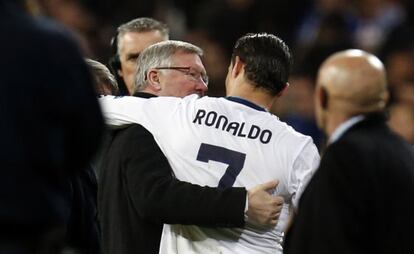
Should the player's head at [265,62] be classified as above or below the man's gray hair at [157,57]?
above

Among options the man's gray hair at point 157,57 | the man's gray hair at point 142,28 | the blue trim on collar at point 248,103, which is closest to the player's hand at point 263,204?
the blue trim on collar at point 248,103


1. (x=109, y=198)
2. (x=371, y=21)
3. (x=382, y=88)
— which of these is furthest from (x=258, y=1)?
(x=382, y=88)

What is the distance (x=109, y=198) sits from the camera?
4711 millimetres

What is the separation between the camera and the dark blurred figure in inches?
129

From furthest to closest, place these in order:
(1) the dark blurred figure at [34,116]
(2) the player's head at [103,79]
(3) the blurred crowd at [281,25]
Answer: (3) the blurred crowd at [281,25], (2) the player's head at [103,79], (1) the dark blurred figure at [34,116]

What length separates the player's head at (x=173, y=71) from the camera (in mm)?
4852

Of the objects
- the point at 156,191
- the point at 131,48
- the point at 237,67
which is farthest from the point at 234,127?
the point at 131,48

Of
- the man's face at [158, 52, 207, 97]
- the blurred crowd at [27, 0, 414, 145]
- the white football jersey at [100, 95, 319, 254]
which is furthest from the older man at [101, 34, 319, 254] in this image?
the blurred crowd at [27, 0, 414, 145]

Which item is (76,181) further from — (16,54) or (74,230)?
(16,54)

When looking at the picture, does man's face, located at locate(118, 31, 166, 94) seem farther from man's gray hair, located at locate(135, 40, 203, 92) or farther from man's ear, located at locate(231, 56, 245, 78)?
man's ear, located at locate(231, 56, 245, 78)

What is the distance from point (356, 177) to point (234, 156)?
2.81ft

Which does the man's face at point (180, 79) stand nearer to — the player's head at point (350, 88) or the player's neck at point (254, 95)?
the player's neck at point (254, 95)

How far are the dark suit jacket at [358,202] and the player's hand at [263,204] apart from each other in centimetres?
59

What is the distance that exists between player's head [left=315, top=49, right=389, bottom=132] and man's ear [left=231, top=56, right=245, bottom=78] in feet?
2.49
